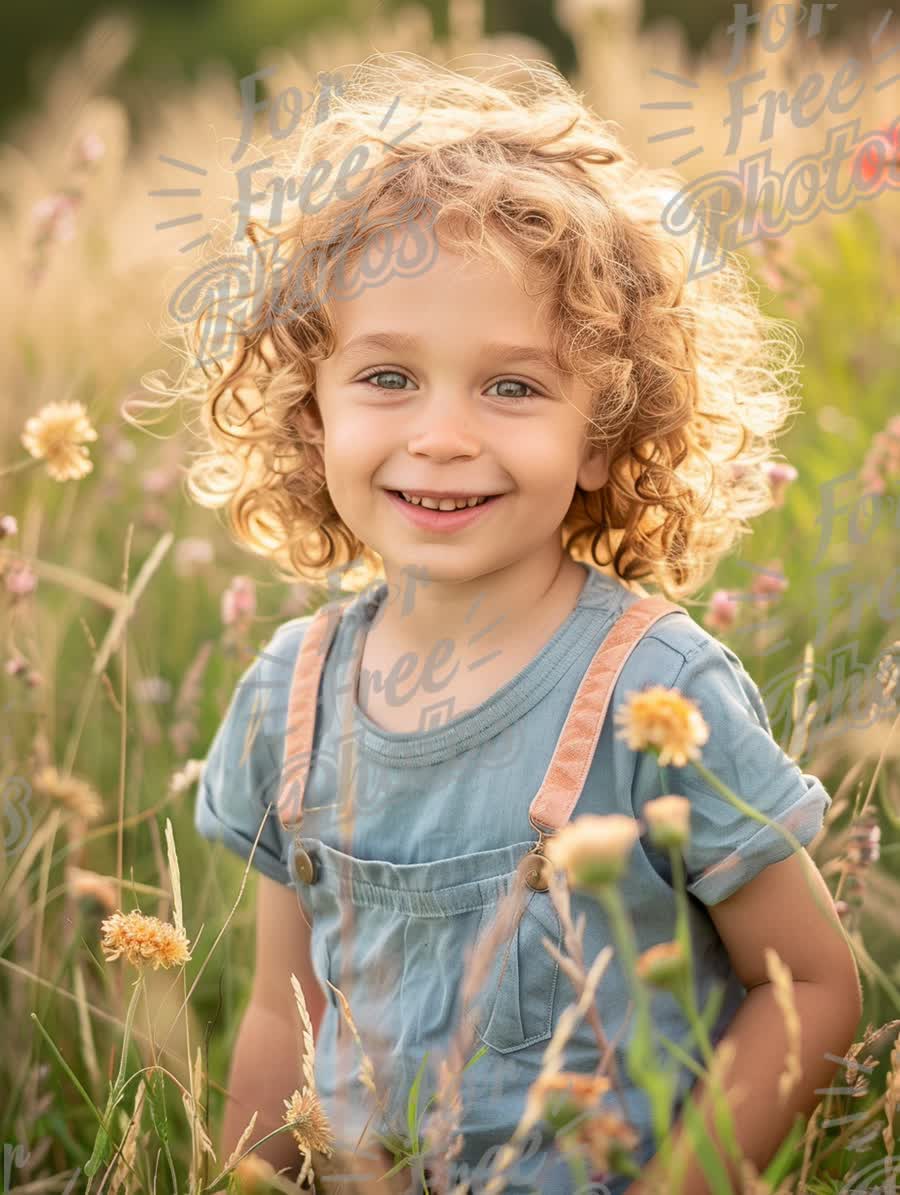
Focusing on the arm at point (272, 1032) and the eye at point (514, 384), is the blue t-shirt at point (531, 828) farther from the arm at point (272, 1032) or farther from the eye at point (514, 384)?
the eye at point (514, 384)

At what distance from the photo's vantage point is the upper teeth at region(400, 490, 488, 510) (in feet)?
4.71

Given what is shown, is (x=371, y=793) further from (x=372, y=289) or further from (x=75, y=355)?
(x=75, y=355)

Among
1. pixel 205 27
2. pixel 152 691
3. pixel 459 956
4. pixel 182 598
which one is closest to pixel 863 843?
pixel 459 956

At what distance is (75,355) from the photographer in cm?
300

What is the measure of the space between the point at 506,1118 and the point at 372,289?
84 centimetres

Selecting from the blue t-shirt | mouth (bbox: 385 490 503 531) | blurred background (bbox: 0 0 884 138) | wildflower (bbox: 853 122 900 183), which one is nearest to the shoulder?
the blue t-shirt

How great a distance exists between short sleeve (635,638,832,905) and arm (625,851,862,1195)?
0.03 metres

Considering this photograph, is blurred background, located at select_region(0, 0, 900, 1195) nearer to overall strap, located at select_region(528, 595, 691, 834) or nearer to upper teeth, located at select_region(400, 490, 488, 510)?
overall strap, located at select_region(528, 595, 691, 834)

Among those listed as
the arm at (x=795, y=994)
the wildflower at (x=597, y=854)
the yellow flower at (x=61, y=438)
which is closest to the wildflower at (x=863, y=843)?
the arm at (x=795, y=994)

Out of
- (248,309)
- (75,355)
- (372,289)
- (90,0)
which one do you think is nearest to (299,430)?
(248,309)

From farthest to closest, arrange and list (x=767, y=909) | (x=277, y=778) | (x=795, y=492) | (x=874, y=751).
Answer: (x=795, y=492) < (x=277, y=778) < (x=874, y=751) < (x=767, y=909)

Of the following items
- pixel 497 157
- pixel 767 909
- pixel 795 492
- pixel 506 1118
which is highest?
pixel 497 157

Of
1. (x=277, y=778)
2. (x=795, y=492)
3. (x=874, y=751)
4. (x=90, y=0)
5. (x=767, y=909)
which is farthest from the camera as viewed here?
(x=90, y=0)

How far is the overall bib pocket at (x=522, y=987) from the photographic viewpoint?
4.59ft
